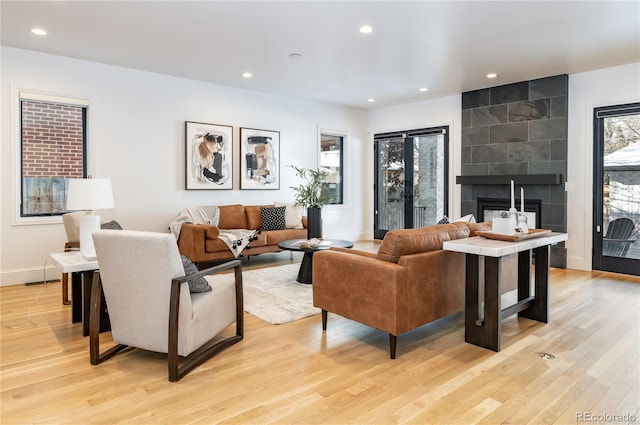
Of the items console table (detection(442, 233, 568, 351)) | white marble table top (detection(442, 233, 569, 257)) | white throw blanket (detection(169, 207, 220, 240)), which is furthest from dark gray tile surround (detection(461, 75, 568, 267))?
white throw blanket (detection(169, 207, 220, 240))

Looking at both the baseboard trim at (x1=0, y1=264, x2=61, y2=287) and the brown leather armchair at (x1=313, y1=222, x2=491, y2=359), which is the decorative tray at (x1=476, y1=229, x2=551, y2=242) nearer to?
the brown leather armchair at (x1=313, y1=222, x2=491, y2=359)

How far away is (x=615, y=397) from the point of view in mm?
2252

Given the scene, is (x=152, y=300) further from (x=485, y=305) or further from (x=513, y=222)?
(x=513, y=222)

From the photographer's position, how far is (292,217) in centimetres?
657

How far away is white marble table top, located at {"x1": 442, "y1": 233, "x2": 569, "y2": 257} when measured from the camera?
2.72m

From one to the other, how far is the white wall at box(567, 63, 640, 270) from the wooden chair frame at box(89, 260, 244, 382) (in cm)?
502

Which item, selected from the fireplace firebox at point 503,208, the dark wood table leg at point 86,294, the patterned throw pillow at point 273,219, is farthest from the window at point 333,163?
the dark wood table leg at point 86,294

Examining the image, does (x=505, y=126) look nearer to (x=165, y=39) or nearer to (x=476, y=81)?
(x=476, y=81)

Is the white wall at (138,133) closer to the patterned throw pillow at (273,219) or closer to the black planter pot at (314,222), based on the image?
the patterned throw pillow at (273,219)

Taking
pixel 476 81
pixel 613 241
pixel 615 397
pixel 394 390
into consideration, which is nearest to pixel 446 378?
pixel 394 390

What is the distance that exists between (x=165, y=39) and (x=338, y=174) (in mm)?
4573

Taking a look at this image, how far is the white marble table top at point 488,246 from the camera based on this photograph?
107 inches

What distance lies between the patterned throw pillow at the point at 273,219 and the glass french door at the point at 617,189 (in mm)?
4437

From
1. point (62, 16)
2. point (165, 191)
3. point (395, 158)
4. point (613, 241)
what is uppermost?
point (62, 16)
